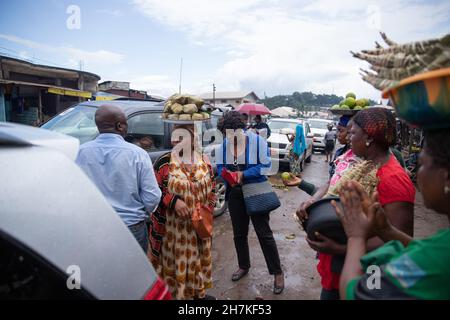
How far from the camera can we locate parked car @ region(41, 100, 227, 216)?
409cm

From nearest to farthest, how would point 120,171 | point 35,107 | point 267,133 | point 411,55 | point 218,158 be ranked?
point 411,55 → point 120,171 → point 218,158 → point 267,133 → point 35,107

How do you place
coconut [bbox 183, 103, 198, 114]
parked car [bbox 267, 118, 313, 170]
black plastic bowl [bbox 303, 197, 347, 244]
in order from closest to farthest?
black plastic bowl [bbox 303, 197, 347, 244] < coconut [bbox 183, 103, 198, 114] < parked car [bbox 267, 118, 313, 170]

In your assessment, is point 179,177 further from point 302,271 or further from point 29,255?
point 302,271

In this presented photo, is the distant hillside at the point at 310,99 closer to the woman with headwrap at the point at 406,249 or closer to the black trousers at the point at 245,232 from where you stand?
the black trousers at the point at 245,232

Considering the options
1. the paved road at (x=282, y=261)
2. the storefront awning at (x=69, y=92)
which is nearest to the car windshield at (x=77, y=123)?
the paved road at (x=282, y=261)

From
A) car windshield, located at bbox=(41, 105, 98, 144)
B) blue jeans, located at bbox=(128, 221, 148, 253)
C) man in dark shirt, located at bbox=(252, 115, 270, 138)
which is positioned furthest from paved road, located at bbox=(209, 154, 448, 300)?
car windshield, located at bbox=(41, 105, 98, 144)

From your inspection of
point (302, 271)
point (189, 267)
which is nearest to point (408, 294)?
point (189, 267)

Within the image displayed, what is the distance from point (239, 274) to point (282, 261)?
0.87 m

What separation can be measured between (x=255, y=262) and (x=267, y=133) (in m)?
4.69

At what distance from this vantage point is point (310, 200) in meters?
2.11

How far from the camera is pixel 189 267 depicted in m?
2.83

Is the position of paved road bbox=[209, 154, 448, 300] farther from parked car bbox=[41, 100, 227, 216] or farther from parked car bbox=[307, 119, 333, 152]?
parked car bbox=[307, 119, 333, 152]

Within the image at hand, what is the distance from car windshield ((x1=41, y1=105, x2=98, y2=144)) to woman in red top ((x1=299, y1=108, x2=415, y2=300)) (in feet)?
10.5

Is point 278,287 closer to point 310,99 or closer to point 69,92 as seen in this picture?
point 69,92
